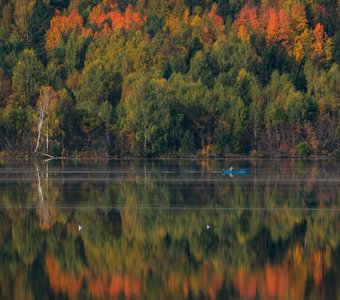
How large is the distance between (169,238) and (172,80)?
60.1 metres

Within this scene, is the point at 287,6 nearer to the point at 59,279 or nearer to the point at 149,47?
the point at 149,47

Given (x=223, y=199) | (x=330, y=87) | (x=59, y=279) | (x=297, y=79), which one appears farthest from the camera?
(x=297, y=79)

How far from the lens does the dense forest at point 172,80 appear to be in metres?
85.7

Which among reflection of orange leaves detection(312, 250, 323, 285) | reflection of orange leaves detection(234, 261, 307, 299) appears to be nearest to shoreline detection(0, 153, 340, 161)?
reflection of orange leaves detection(312, 250, 323, 285)

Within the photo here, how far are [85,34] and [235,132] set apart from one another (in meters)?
28.6

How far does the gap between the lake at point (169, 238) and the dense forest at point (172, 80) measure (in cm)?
3122

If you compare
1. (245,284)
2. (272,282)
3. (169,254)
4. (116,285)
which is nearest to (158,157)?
(169,254)

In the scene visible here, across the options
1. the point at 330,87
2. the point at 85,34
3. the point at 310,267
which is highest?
the point at 85,34

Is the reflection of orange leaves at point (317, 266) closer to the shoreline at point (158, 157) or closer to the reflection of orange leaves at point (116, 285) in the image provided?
the reflection of orange leaves at point (116, 285)

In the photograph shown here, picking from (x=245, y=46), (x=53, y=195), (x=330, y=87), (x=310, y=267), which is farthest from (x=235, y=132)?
(x=310, y=267)

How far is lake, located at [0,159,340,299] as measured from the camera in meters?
25.2

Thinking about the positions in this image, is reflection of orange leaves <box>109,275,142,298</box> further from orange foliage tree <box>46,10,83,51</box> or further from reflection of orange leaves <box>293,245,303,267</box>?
orange foliage tree <box>46,10,83,51</box>

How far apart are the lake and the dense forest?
31.2 meters

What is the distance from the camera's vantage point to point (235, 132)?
3418 inches
